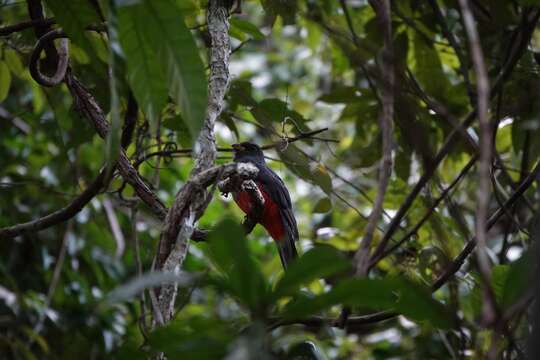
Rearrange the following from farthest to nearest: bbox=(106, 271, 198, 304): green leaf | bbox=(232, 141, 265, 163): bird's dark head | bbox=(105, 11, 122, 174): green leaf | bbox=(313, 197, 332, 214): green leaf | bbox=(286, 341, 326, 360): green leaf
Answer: bbox=(232, 141, 265, 163): bird's dark head → bbox=(313, 197, 332, 214): green leaf → bbox=(286, 341, 326, 360): green leaf → bbox=(105, 11, 122, 174): green leaf → bbox=(106, 271, 198, 304): green leaf

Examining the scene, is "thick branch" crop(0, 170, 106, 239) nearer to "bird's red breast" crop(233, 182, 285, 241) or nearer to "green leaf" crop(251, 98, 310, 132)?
"green leaf" crop(251, 98, 310, 132)

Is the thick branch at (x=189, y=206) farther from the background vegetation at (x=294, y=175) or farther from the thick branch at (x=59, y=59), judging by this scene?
the thick branch at (x=59, y=59)

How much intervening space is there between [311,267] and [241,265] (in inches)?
5.8

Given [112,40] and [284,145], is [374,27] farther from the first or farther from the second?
[112,40]

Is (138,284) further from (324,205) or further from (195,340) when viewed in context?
(324,205)

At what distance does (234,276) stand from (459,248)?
8.46 feet

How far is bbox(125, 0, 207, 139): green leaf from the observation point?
1664mm

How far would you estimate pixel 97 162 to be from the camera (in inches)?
217

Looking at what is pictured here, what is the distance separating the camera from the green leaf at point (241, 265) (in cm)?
142

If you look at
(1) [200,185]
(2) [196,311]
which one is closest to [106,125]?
(1) [200,185]

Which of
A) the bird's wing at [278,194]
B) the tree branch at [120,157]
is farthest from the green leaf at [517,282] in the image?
the bird's wing at [278,194]

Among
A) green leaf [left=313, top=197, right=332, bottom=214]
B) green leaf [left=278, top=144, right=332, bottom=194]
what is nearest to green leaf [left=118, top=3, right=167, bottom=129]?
green leaf [left=278, top=144, right=332, bottom=194]

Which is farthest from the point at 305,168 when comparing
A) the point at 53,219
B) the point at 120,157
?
the point at 53,219

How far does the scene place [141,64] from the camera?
5.89 ft
